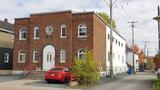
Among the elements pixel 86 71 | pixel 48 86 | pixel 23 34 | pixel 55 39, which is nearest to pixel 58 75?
pixel 86 71

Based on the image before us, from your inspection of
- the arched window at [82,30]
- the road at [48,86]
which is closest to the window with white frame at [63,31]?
the arched window at [82,30]

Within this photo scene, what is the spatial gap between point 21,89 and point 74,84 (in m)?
5.69

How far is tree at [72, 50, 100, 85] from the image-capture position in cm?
2819

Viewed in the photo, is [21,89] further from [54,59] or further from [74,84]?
[54,59]

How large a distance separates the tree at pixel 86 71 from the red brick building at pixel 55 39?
405 inches

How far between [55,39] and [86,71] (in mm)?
13259

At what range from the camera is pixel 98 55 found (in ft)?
138

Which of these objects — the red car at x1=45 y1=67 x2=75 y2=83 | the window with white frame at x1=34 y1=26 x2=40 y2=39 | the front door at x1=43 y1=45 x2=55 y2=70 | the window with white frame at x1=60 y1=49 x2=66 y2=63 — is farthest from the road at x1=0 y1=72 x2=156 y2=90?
the window with white frame at x1=34 y1=26 x2=40 y2=39

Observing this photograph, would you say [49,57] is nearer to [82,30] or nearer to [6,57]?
[82,30]

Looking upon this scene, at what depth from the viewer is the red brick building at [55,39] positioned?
39.6 meters

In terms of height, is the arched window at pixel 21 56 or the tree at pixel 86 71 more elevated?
the arched window at pixel 21 56

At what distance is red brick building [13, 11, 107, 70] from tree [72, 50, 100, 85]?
10.3 m

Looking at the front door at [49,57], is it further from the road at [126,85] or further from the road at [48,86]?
the road at [126,85]

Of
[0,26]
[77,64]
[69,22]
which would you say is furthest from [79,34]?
[0,26]
